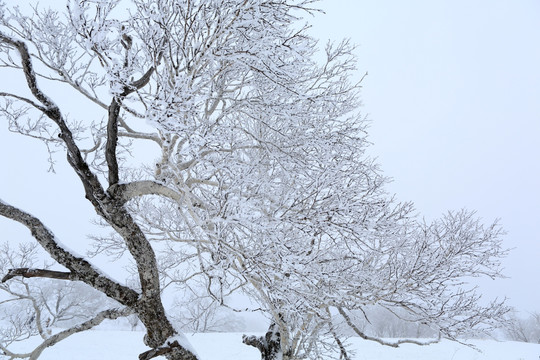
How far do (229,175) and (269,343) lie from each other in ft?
14.9

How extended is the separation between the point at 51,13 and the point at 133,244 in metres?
3.11

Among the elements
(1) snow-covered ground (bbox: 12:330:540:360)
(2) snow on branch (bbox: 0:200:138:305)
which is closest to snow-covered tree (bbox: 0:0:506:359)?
(2) snow on branch (bbox: 0:200:138:305)

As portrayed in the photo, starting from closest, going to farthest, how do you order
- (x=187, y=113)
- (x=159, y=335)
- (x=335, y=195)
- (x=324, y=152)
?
1. (x=187, y=113)
2. (x=335, y=195)
3. (x=159, y=335)
4. (x=324, y=152)

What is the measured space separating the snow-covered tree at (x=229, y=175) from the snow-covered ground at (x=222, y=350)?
23.0 ft

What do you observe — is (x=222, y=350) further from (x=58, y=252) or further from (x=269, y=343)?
(x=58, y=252)

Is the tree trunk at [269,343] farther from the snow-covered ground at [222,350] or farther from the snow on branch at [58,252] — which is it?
the snow-covered ground at [222,350]

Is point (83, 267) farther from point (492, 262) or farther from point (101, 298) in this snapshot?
point (101, 298)

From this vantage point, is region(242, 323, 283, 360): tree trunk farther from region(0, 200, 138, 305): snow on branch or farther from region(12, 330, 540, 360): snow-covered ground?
region(12, 330, 540, 360): snow-covered ground

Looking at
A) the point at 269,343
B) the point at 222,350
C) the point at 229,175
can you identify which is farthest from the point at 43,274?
the point at 222,350

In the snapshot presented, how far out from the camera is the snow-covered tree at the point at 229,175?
276cm

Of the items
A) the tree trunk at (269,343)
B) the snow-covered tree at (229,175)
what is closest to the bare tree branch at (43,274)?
the snow-covered tree at (229,175)

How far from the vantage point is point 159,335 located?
3.94 metres

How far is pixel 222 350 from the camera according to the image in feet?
40.9

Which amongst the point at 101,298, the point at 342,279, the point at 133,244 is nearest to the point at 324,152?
the point at 342,279
